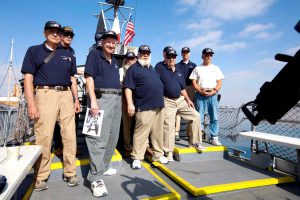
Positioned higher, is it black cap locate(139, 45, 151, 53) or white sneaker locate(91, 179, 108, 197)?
black cap locate(139, 45, 151, 53)

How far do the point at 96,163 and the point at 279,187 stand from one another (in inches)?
111

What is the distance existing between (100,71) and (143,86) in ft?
3.22

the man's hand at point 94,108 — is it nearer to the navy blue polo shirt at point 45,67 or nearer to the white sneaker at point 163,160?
the navy blue polo shirt at point 45,67

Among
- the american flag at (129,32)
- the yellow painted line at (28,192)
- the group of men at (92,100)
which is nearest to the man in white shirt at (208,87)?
the group of men at (92,100)

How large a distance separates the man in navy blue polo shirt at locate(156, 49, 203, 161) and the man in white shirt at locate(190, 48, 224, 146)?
0.53 metres

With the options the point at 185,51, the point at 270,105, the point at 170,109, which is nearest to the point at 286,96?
the point at 270,105

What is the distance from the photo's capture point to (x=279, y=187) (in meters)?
3.41

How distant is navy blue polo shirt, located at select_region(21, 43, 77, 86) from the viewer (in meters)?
2.87

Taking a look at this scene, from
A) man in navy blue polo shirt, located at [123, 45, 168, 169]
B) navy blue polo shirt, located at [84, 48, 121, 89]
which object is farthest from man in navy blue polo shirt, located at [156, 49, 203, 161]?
navy blue polo shirt, located at [84, 48, 121, 89]

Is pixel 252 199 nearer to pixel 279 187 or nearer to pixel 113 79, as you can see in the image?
pixel 279 187

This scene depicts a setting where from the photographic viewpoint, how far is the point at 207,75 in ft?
16.7

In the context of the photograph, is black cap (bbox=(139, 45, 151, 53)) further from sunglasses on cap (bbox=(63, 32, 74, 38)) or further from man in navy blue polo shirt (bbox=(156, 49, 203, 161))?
sunglasses on cap (bbox=(63, 32, 74, 38))

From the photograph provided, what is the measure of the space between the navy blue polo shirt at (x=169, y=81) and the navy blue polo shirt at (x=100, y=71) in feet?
4.70

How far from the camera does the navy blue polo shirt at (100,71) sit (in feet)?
10.3
